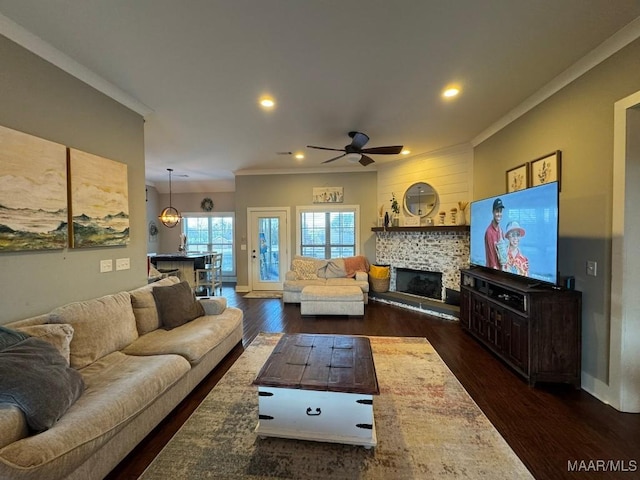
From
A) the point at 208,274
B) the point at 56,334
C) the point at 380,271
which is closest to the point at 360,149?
the point at 380,271

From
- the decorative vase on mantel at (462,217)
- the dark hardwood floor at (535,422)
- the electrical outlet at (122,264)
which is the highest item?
the decorative vase on mantel at (462,217)

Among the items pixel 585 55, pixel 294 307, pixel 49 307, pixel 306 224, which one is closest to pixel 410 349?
pixel 294 307

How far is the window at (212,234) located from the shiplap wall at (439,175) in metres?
5.17

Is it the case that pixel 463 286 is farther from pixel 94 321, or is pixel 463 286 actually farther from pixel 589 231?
pixel 94 321

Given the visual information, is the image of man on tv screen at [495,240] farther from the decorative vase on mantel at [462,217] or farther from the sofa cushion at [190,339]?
the sofa cushion at [190,339]

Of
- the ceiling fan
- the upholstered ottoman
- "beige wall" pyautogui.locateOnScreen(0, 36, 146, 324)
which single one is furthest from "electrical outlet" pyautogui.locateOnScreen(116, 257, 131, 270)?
the ceiling fan

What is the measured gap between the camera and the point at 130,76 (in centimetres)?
267

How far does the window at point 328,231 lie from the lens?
6.59 m

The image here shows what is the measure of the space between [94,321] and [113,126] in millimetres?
2033

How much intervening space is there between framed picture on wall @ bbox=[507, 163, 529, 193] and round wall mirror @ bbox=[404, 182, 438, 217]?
64.8 inches

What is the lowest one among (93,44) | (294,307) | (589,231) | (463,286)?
(294,307)

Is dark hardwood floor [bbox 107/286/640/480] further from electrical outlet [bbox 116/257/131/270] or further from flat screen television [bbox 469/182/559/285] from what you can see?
electrical outlet [bbox 116/257/131/270]

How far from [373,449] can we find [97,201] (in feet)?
10.6

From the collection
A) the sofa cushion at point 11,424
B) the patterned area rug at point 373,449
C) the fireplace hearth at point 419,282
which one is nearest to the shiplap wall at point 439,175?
the fireplace hearth at point 419,282
